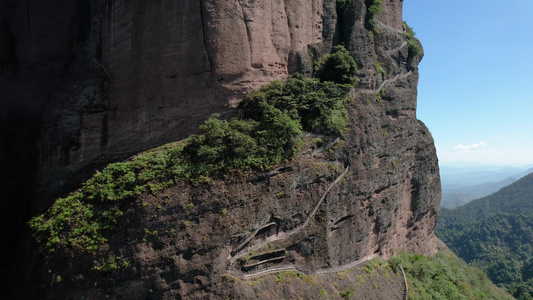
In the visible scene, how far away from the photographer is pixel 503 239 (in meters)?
70.4

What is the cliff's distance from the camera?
10391 mm

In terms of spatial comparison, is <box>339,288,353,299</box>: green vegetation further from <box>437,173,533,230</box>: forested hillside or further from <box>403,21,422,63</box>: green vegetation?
<box>437,173,533,230</box>: forested hillside

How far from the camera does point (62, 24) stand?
676 inches

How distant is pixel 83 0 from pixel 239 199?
15.2 meters

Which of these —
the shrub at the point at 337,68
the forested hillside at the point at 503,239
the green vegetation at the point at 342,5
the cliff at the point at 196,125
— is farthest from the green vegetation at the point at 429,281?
the forested hillside at the point at 503,239

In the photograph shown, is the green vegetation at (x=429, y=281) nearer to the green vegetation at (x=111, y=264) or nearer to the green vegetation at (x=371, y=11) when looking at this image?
the green vegetation at (x=111, y=264)

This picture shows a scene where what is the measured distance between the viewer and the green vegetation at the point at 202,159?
10555 mm

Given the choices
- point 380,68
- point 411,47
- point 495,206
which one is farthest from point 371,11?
point 495,206

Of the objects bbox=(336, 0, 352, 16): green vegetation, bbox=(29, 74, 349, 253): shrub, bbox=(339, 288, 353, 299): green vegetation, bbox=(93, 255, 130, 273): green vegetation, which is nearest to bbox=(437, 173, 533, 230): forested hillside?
bbox=(336, 0, 352, 16): green vegetation

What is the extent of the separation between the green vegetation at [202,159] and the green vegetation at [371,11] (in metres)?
7.04

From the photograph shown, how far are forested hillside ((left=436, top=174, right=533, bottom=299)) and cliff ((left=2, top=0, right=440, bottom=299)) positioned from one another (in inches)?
1234

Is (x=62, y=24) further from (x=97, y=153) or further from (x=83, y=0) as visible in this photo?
(x=97, y=153)

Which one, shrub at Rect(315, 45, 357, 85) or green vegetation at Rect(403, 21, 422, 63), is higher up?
green vegetation at Rect(403, 21, 422, 63)

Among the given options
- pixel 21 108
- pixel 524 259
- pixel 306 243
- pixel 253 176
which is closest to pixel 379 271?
pixel 306 243
